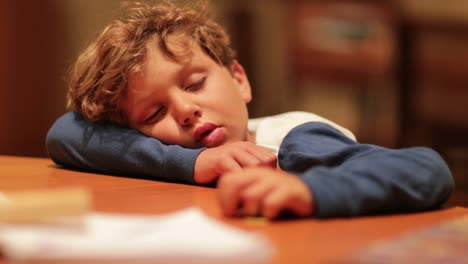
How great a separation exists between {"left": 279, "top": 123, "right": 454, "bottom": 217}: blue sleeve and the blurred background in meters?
1.80

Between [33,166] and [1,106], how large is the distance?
2002 millimetres

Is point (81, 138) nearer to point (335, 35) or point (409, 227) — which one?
point (409, 227)

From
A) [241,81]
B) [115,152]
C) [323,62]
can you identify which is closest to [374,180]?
[115,152]

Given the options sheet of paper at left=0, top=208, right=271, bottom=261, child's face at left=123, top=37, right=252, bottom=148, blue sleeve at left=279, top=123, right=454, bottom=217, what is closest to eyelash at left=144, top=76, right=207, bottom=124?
child's face at left=123, top=37, right=252, bottom=148

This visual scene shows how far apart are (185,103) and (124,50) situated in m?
0.15

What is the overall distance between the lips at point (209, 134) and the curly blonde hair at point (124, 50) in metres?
0.13

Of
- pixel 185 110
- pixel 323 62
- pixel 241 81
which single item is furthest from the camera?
pixel 323 62

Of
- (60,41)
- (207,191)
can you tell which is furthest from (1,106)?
(207,191)

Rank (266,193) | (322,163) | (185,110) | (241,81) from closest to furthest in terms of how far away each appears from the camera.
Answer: (266,193) < (322,163) < (185,110) < (241,81)

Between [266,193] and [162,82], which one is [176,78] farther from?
[266,193]

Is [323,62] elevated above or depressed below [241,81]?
below

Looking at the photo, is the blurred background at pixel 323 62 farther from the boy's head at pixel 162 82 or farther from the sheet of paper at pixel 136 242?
the sheet of paper at pixel 136 242

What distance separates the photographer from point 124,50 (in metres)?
1.25

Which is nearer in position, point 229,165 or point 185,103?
point 229,165
